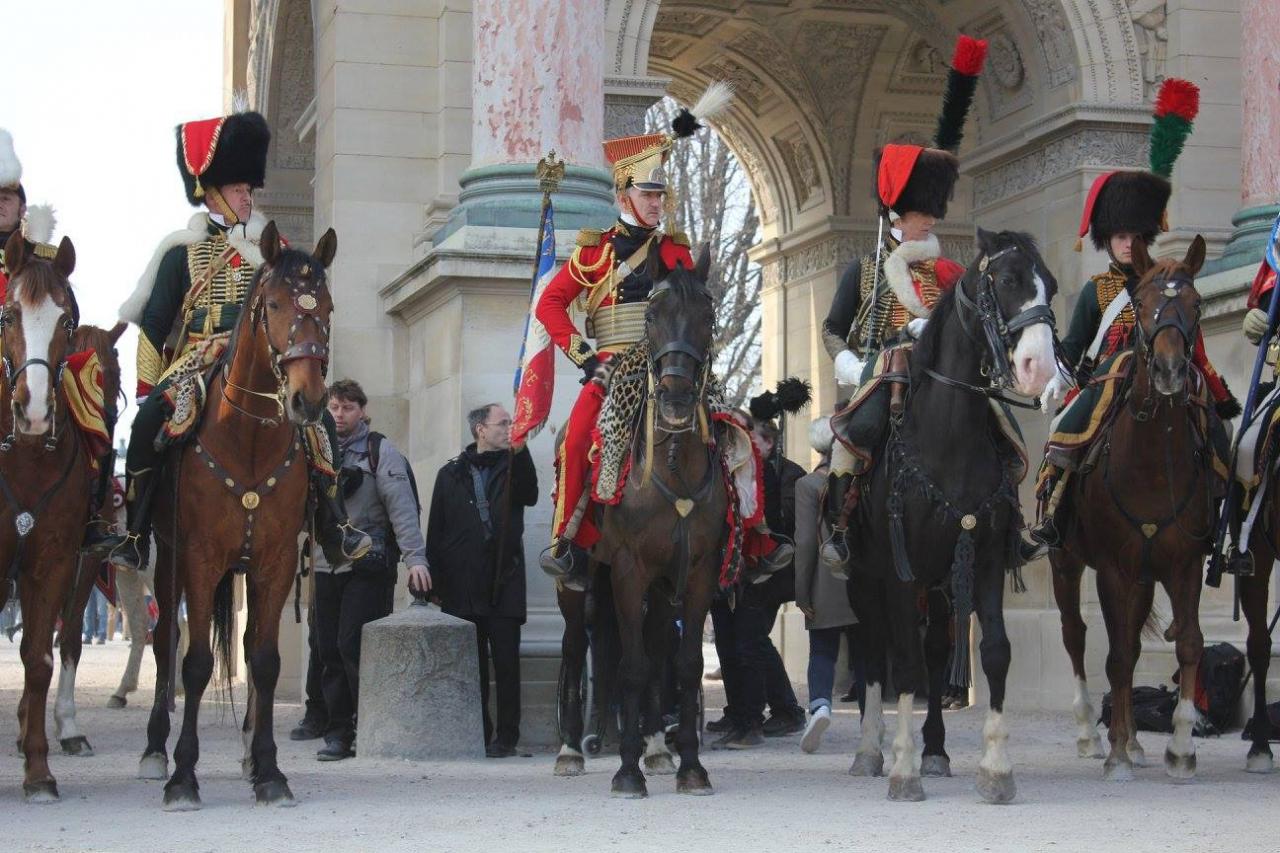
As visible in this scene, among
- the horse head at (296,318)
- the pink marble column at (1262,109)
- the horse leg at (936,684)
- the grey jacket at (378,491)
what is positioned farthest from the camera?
the pink marble column at (1262,109)

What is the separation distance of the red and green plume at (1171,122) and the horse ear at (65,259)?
20.9 feet

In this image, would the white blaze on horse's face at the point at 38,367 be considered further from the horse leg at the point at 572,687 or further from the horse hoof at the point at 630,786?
the horse hoof at the point at 630,786

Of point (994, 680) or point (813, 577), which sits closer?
point (994, 680)

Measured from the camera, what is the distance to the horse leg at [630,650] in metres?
10.5

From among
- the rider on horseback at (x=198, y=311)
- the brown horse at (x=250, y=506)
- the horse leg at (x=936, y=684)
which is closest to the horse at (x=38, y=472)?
the rider on horseback at (x=198, y=311)

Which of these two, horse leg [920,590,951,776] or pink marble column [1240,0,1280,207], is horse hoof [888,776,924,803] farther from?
pink marble column [1240,0,1280,207]

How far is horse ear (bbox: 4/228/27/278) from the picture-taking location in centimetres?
1030

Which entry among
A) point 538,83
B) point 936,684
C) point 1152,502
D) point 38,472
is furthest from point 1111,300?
point 38,472

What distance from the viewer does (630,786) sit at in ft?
34.0

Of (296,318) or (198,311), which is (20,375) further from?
(198,311)

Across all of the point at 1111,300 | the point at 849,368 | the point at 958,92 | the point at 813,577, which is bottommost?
the point at 813,577

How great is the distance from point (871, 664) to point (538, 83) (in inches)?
227

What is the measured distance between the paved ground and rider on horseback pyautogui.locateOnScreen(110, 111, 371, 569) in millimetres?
1372

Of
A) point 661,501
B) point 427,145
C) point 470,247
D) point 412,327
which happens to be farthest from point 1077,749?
point 427,145
